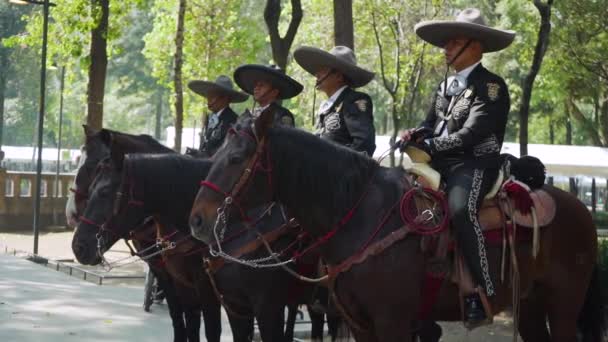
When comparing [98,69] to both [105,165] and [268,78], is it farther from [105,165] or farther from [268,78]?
[268,78]

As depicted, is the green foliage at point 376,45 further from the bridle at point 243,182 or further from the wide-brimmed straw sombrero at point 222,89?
the bridle at point 243,182

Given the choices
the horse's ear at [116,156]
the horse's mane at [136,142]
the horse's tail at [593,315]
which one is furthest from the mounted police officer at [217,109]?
the horse's tail at [593,315]

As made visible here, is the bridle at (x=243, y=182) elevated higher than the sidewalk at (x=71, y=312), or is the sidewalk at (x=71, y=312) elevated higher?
the bridle at (x=243, y=182)

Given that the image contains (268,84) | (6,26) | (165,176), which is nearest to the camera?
(165,176)

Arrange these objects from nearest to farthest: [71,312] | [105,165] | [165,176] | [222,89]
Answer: [165,176], [105,165], [222,89], [71,312]

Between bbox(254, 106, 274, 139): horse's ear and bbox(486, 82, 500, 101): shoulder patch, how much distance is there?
1.63 m

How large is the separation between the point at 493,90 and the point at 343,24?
776cm

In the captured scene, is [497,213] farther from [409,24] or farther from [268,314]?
[409,24]

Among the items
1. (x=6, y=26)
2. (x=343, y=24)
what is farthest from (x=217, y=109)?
(x=6, y=26)

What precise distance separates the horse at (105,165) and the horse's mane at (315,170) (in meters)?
2.81

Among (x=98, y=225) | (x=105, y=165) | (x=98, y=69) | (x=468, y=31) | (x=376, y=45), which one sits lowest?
(x=98, y=225)

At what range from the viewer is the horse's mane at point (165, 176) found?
833cm

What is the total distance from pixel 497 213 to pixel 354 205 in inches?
45.8

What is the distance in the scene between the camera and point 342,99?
314 inches
